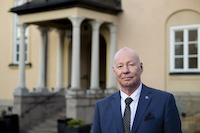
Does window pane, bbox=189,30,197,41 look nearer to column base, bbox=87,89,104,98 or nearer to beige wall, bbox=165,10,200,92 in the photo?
beige wall, bbox=165,10,200,92

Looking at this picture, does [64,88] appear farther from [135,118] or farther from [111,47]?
[135,118]

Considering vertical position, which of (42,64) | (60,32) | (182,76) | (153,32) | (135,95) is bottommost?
(182,76)

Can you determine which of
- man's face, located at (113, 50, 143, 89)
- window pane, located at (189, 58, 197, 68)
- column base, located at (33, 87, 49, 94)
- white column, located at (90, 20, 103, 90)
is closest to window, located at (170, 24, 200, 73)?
window pane, located at (189, 58, 197, 68)

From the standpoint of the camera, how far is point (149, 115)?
2.67 metres

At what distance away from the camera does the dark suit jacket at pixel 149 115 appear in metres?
2.63

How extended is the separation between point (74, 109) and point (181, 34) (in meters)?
4.17

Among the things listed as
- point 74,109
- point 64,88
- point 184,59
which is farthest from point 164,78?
point 64,88

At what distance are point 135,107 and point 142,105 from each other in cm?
7

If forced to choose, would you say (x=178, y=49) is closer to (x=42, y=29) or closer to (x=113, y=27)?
(x=113, y=27)

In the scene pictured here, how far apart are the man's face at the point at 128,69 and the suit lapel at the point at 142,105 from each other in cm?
12

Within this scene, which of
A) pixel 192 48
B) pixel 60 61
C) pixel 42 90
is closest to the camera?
pixel 192 48

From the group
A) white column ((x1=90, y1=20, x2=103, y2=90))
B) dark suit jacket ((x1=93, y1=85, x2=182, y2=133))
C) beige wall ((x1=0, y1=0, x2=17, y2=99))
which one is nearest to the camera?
dark suit jacket ((x1=93, y1=85, x2=182, y2=133))

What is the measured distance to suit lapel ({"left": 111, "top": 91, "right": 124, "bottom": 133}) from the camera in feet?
8.96

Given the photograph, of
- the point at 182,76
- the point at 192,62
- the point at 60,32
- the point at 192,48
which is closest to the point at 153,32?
the point at 192,48
